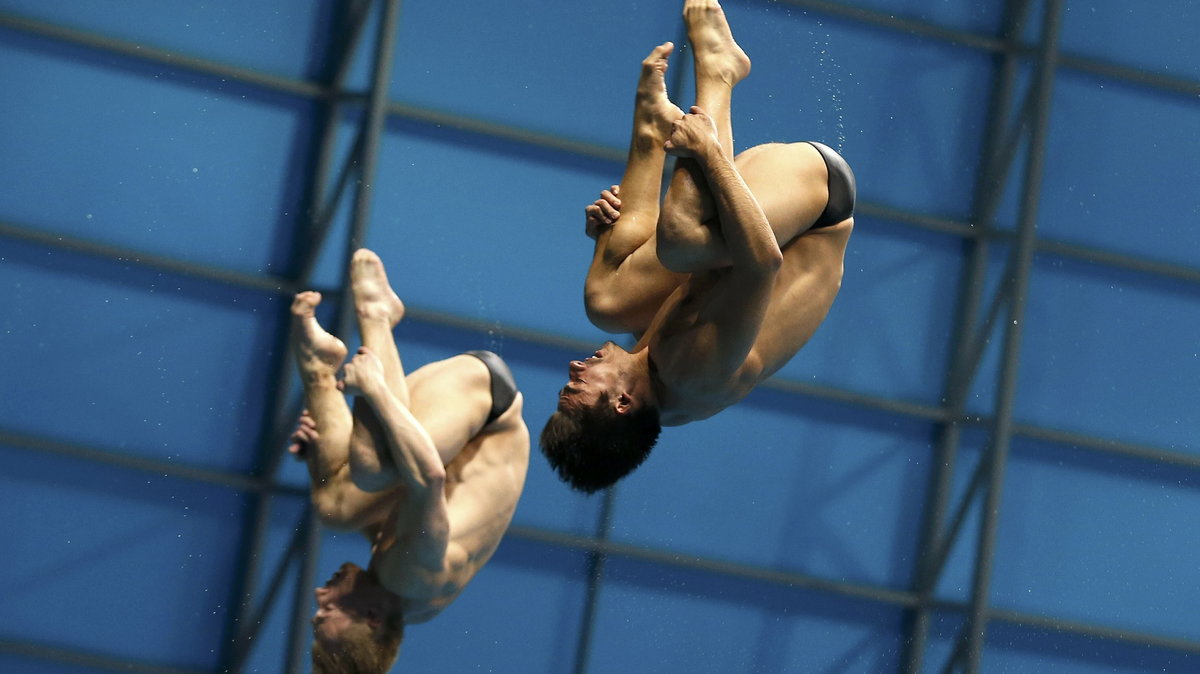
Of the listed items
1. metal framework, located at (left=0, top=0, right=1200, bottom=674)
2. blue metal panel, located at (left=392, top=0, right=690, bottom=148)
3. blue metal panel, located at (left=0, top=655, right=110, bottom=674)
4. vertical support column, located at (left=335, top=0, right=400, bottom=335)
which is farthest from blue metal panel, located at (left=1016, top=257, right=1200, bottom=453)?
blue metal panel, located at (left=0, top=655, right=110, bottom=674)

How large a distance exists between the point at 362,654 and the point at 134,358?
3888mm

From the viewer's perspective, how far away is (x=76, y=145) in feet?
25.5

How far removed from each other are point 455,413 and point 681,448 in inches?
158

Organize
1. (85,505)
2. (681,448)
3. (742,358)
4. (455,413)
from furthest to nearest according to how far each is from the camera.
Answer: (681,448) → (85,505) → (455,413) → (742,358)

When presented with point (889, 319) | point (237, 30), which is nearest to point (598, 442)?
point (237, 30)

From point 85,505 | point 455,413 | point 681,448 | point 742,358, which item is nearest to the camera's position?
point 742,358

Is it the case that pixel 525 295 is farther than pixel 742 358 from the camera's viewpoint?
Yes

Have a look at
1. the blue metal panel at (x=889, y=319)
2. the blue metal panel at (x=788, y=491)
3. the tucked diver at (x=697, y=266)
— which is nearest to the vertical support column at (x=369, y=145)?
the blue metal panel at (x=788, y=491)

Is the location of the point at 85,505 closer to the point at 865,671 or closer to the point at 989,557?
the point at 865,671

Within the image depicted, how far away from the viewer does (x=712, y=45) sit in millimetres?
3922

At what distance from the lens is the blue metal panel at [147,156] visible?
302 inches

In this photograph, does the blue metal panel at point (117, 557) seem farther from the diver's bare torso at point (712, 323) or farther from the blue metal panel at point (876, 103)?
the diver's bare torso at point (712, 323)

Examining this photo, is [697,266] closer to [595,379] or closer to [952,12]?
[595,379]

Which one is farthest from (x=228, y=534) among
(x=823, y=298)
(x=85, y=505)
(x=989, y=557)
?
(x=823, y=298)
